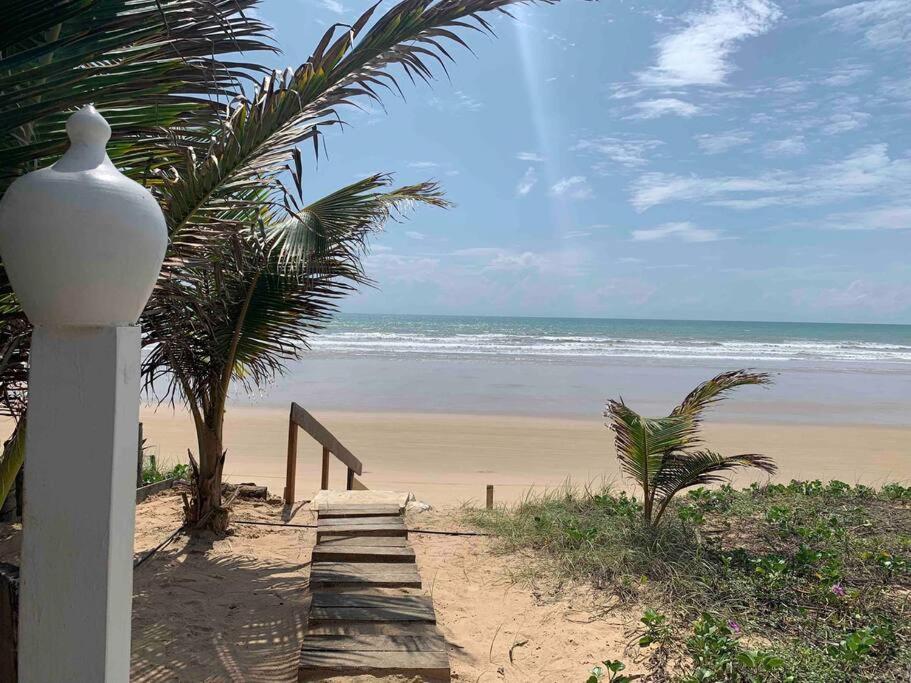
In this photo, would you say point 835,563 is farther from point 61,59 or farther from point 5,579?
point 61,59

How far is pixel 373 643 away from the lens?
302 centimetres

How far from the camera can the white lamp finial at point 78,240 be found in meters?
1.08

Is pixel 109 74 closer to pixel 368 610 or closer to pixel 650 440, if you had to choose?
pixel 368 610

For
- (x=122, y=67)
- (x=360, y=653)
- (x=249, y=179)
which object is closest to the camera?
(x=122, y=67)

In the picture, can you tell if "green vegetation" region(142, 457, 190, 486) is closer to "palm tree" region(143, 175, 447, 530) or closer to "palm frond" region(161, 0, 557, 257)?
"palm tree" region(143, 175, 447, 530)

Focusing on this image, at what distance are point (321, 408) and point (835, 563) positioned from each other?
1157cm

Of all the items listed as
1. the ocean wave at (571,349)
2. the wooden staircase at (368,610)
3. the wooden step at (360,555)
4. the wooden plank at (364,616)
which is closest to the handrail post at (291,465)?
the wooden staircase at (368,610)

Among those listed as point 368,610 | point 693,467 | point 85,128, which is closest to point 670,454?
point 693,467

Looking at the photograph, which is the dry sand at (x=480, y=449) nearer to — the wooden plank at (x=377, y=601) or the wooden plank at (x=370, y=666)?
the wooden plank at (x=377, y=601)

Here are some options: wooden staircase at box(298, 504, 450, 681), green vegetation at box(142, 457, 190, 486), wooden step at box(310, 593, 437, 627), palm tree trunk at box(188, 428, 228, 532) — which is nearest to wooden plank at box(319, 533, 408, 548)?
wooden staircase at box(298, 504, 450, 681)

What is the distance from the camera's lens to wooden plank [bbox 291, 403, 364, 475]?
5.93 meters

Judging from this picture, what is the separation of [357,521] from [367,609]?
4.82 feet

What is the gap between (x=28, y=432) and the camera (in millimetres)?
1104

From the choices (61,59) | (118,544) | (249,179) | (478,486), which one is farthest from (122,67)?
(478,486)
